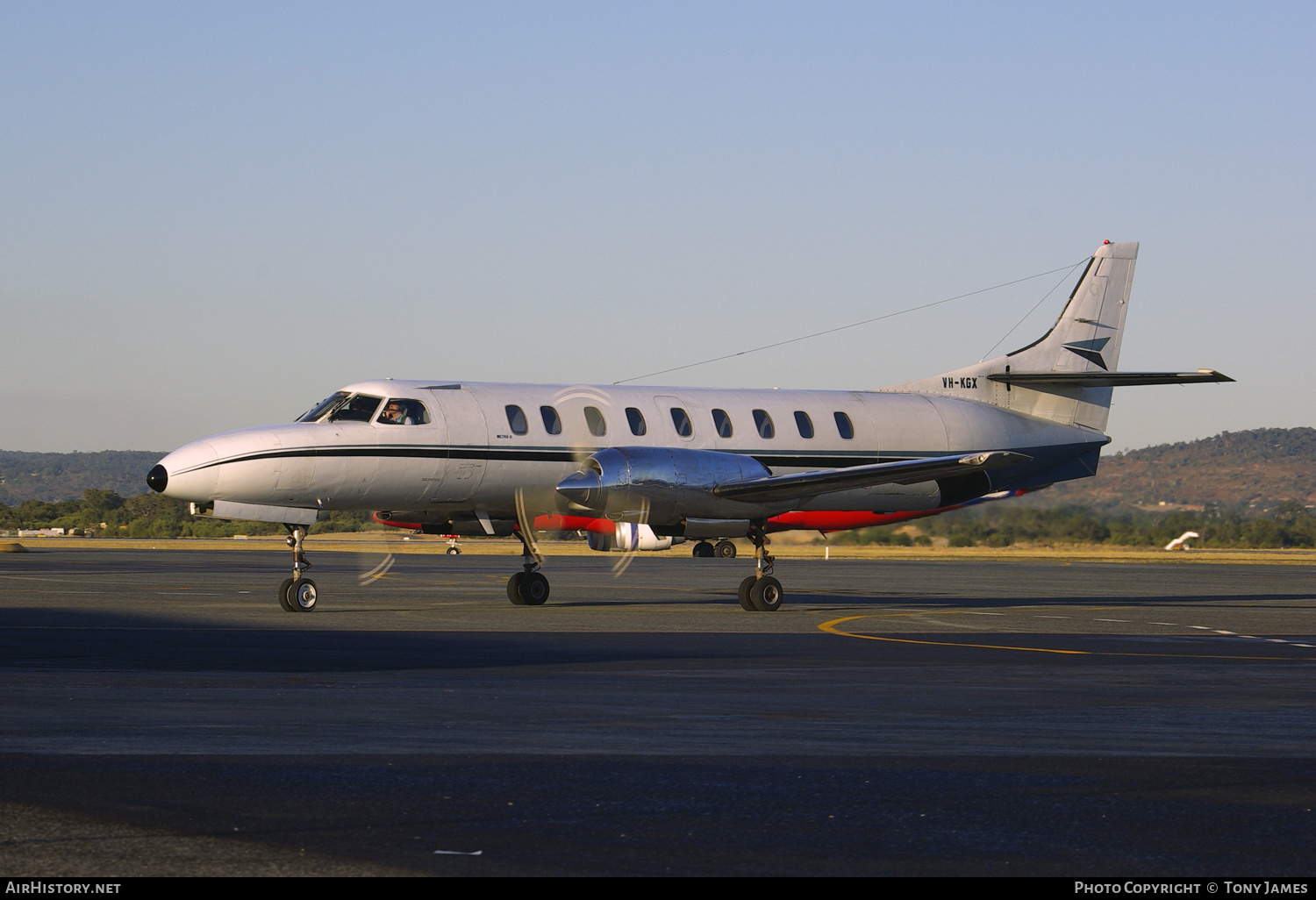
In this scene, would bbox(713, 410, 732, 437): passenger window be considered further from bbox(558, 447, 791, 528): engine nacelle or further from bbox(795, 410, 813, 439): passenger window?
bbox(558, 447, 791, 528): engine nacelle

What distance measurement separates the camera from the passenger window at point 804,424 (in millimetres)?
28703

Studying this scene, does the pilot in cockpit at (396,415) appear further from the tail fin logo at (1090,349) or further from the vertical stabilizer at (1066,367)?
the tail fin logo at (1090,349)

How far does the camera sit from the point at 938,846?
6.98 meters

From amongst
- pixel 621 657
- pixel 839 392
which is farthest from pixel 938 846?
pixel 839 392

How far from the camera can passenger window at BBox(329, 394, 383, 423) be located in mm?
25391

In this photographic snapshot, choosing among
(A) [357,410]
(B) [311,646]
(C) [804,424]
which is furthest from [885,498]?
(B) [311,646]

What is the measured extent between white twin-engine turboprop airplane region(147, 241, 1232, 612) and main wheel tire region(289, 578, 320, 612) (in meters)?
0.02

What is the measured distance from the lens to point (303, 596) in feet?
79.5

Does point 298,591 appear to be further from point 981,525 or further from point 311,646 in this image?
point 981,525

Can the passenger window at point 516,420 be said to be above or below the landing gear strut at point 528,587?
above

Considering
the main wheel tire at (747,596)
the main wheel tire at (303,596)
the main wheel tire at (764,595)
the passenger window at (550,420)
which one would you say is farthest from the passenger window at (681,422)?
the main wheel tire at (303,596)

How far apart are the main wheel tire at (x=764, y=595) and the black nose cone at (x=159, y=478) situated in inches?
407

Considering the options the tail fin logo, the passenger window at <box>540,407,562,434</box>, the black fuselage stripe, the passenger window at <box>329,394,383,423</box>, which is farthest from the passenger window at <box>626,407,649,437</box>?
the tail fin logo
